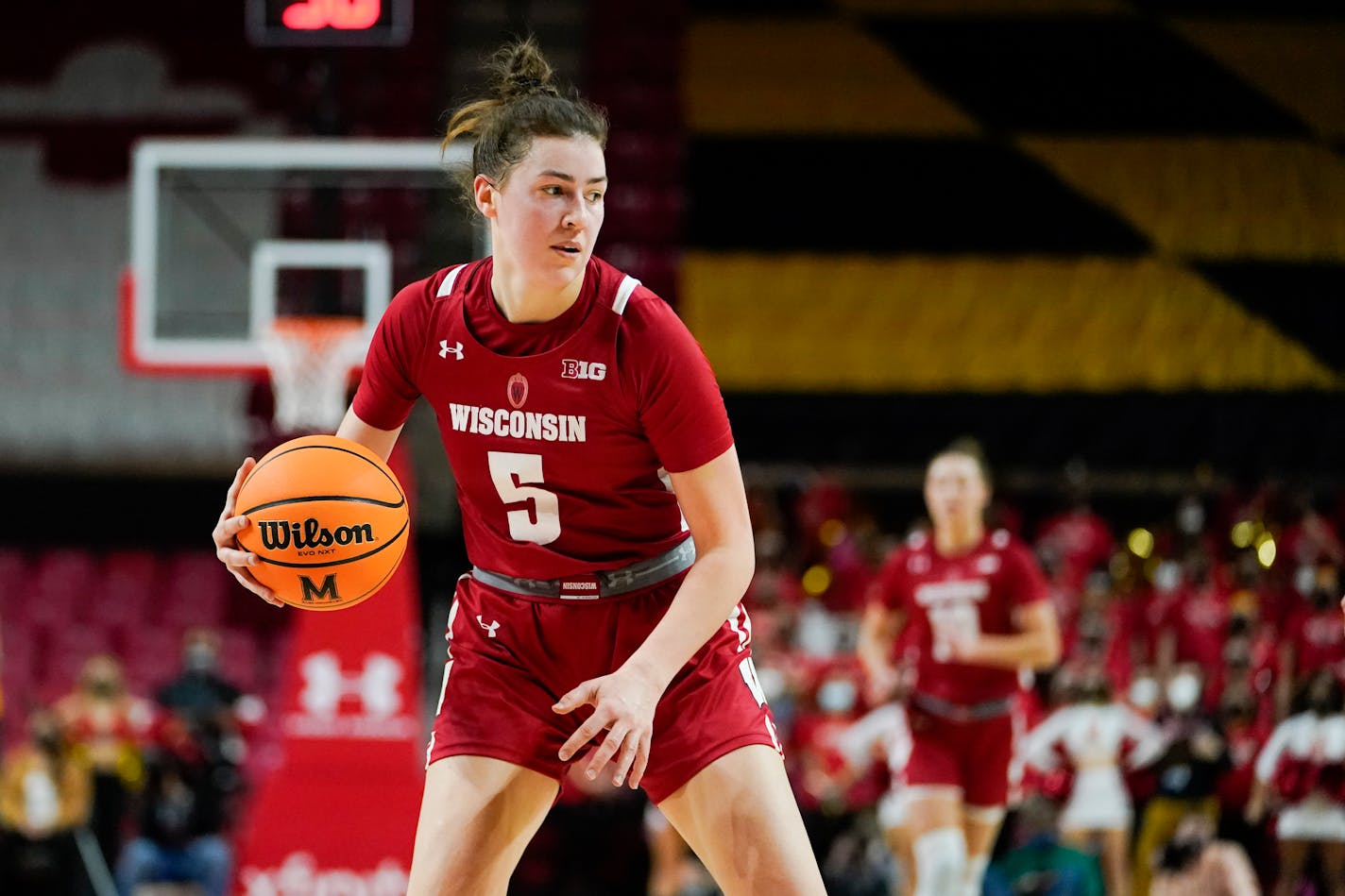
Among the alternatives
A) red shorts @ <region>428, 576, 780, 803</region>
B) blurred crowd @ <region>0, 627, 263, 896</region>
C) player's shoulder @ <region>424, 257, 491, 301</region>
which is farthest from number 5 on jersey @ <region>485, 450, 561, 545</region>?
blurred crowd @ <region>0, 627, 263, 896</region>

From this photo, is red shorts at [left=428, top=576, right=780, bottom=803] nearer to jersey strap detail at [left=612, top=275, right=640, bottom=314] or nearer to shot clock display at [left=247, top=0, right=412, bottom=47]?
jersey strap detail at [left=612, top=275, right=640, bottom=314]

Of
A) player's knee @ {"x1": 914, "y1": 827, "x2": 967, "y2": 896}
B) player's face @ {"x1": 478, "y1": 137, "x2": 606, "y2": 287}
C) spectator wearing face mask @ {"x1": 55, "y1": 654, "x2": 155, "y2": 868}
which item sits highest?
player's face @ {"x1": 478, "y1": 137, "x2": 606, "y2": 287}

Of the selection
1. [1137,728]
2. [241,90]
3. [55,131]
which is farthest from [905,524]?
[55,131]

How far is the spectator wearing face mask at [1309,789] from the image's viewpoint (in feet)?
30.3

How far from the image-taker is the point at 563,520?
3.64 m

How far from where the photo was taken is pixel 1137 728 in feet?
34.0

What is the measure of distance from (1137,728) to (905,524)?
495 cm

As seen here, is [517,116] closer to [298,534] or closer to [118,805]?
[298,534]

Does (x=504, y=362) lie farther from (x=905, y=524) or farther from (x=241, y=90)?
(x=241, y=90)

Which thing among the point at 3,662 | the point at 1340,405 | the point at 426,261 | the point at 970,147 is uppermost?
the point at 970,147

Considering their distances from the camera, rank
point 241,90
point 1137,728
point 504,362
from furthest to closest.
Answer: point 241,90 → point 1137,728 → point 504,362

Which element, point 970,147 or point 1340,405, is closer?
point 1340,405

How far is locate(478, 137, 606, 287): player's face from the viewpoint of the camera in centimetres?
341

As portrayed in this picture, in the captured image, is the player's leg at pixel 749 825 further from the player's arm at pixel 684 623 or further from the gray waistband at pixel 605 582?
the gray waistband at pixel 605 582
